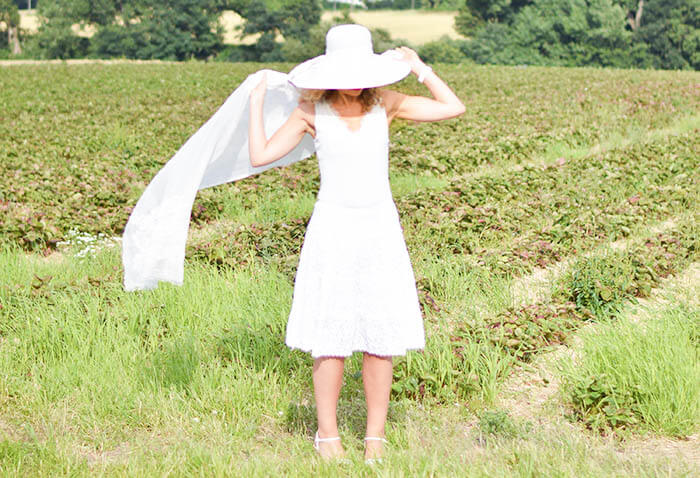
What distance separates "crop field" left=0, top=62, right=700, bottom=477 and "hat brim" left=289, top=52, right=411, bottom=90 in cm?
151

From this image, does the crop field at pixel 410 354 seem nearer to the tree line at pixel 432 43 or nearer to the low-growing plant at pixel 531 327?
the low-growing plant at pixel 531 327

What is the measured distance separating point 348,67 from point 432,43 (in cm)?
6066

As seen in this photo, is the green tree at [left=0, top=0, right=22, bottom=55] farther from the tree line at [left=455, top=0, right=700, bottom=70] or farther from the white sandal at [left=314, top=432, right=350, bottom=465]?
the white sandal at [left=314, top=432, right=350, bottom=465]

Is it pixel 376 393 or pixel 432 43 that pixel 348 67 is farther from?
pixel 432 43

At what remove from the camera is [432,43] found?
6153 cm

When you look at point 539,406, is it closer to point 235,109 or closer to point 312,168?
point 235,109

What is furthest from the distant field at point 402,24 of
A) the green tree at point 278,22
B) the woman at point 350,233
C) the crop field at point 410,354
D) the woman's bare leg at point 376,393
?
A: the woman's bare leg at point 376,393

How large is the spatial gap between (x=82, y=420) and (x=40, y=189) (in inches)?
211

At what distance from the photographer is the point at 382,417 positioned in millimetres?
3299

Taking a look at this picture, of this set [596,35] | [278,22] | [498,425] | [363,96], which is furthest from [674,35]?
[363,96]

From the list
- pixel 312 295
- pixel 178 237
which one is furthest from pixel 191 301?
pixel 312 295

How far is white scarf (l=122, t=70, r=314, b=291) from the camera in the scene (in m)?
3.49

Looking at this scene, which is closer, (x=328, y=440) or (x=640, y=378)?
(x=328, y=440)

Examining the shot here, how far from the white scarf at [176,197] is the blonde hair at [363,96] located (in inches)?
12.7
